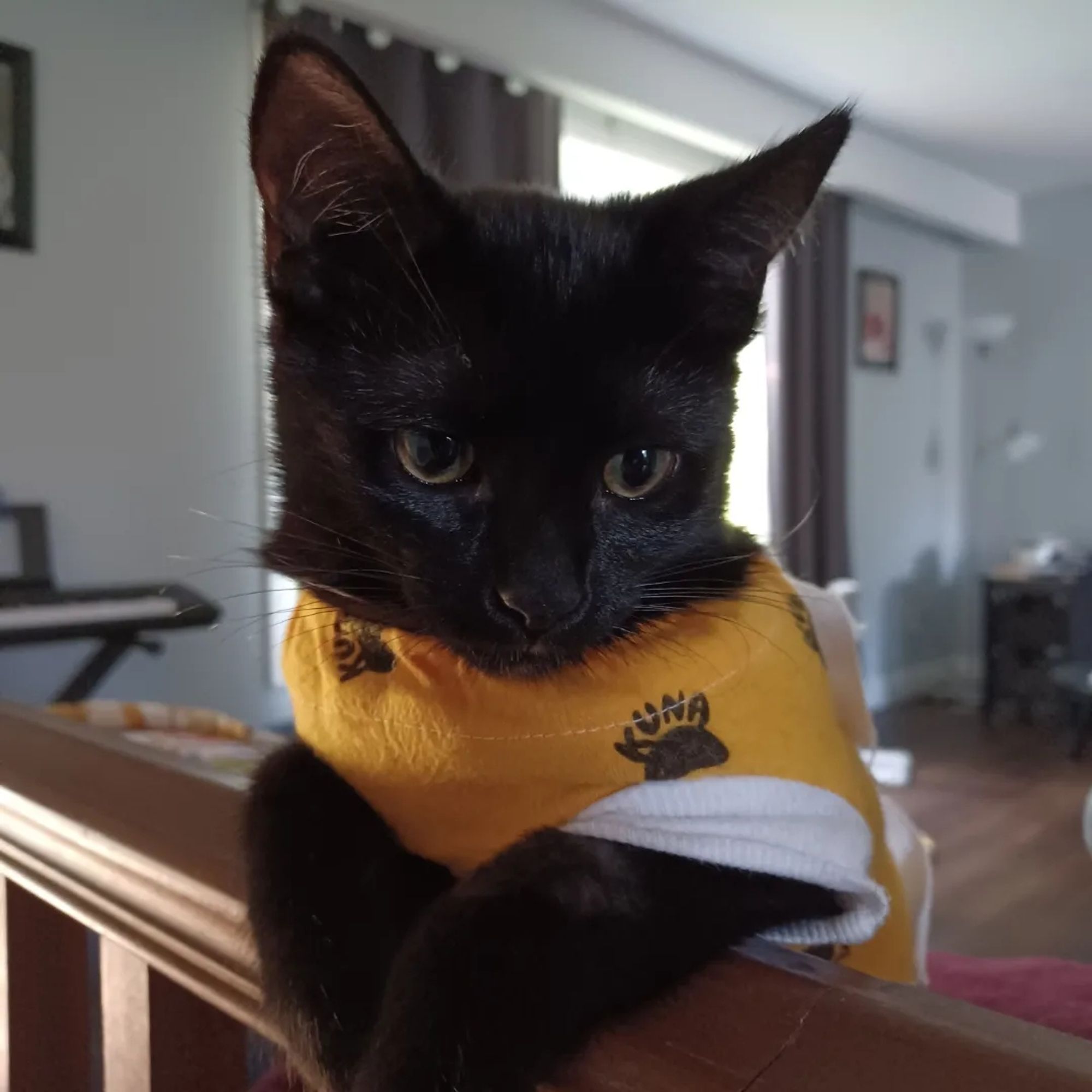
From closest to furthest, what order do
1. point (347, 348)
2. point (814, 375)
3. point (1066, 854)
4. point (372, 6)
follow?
1. point (347, 348)
2. point (372, 6)
3. point (1066, 854)
4. point (814, 375)

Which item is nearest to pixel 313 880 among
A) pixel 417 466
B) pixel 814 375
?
pixel 417 466

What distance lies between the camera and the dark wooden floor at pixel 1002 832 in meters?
2.23

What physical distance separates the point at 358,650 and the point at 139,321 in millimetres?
1620

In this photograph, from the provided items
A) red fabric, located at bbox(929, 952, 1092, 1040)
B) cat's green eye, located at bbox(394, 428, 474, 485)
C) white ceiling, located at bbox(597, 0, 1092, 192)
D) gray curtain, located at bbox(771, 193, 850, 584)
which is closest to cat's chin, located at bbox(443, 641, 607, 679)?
cat's green eye, located at bbox(394, 428, 474, 485)

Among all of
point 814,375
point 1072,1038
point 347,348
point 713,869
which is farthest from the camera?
point 814,375

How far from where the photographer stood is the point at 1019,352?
15.0ft

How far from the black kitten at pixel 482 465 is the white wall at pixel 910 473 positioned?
3.48 m

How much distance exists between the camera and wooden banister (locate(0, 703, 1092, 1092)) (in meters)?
0.37

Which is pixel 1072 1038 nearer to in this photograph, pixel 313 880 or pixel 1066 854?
pixel 313 880

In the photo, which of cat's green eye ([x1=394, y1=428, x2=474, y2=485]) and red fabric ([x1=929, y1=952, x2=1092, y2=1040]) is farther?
red fabric ([x1=929, y1=952, x2=1092, y2=1040])

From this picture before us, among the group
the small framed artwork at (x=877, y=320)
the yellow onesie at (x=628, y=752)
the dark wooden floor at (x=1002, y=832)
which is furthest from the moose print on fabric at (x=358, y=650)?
the small framed artwork at (x=877, y=320)

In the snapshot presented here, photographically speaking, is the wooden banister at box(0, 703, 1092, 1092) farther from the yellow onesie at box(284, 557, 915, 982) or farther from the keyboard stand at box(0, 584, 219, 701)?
the keyboard stand at box(0, 584, 219, 701)

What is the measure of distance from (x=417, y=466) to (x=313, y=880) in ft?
0.85

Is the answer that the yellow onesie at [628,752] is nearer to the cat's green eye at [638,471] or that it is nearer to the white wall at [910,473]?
the cat's green eye at [638,471]
